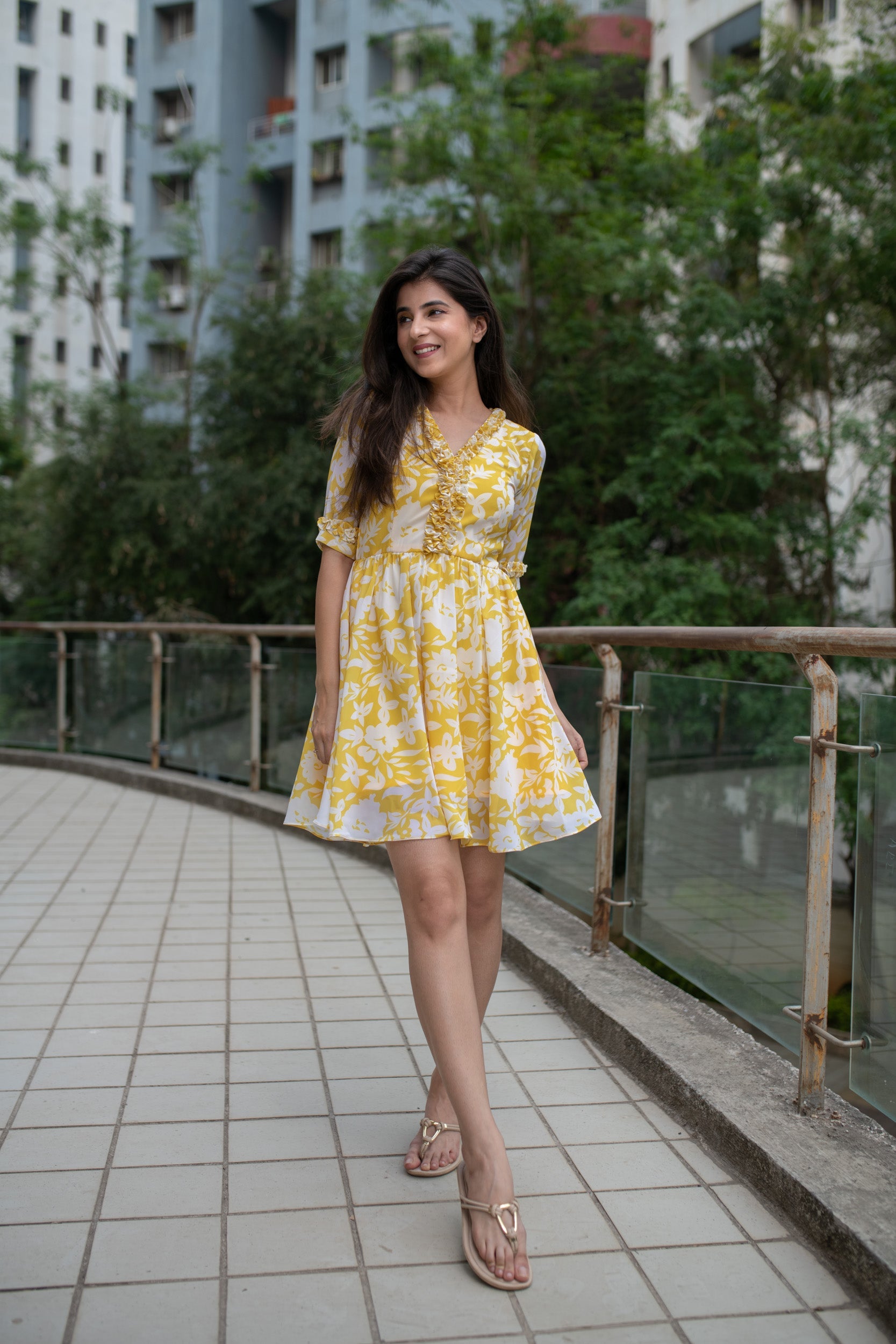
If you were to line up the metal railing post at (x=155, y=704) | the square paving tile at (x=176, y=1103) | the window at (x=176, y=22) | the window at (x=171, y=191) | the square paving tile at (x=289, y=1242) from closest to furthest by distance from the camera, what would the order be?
the square paving tile at (x=289, y=1242) → the square paving tile at (x=176, y=1103) → the metal railing post at (x=155, y=704) → the window at (x=171, y=191) → the window at (x=176, y=22)

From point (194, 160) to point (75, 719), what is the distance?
1440 centimetres

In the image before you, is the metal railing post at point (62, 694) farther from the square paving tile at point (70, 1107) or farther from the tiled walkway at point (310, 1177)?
the square paving tile at point (70, 1107)

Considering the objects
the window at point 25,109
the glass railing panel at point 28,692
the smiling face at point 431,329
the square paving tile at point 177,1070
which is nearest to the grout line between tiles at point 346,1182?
the square paving tile at point 177,1070

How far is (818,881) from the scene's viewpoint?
Answer: 7.35 ft

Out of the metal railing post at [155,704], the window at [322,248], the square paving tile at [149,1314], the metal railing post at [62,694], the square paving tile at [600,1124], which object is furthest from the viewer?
the window at [322,248]

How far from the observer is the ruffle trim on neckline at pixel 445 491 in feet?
6.97

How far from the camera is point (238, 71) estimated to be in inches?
1093

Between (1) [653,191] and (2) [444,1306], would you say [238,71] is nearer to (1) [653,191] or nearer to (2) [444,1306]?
(1) [653,191]

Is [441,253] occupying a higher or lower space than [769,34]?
lower

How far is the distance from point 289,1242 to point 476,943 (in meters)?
0.60

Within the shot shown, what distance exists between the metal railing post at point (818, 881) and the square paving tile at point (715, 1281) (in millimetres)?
429

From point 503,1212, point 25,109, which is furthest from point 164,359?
point 503,1212

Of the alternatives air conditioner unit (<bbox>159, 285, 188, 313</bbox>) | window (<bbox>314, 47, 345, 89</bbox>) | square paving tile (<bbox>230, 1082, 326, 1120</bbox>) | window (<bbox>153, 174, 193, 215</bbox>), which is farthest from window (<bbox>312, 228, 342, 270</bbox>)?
square paving tile (<bbox>230, 1082, 326, 1120</bbox>)

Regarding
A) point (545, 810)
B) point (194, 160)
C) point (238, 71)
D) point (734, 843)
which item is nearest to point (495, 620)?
point (545, 810)
